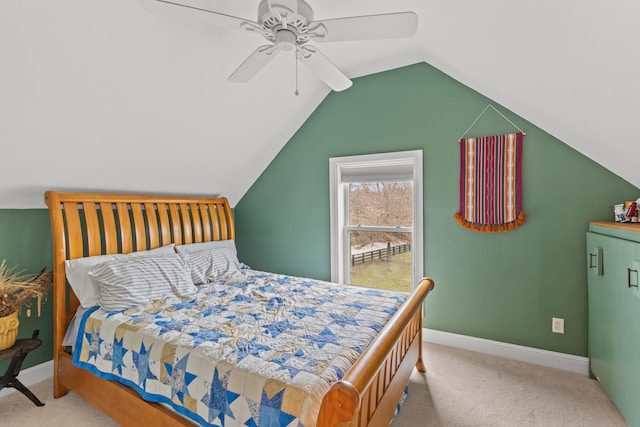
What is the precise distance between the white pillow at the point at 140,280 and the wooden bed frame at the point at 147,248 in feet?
1.22

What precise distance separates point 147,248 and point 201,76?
1663mm

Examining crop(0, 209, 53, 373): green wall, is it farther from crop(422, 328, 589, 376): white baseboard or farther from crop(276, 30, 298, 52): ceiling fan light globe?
crop(422, 328, 589, 376): white baseboard

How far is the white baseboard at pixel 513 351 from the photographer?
2.51m

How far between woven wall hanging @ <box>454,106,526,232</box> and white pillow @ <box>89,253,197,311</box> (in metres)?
2.51

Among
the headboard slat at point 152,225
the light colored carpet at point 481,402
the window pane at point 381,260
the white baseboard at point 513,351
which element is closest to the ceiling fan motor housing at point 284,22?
the headboard slat at point 152,225

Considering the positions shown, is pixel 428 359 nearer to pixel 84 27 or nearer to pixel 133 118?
pixel 133 118

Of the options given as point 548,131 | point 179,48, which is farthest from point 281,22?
point 548,131

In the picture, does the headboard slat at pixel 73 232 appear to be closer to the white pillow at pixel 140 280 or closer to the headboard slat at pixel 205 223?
the white pillow at pixel 140 280

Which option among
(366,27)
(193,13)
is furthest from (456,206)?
(193,13)

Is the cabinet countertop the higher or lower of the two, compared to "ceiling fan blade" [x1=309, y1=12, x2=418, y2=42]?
lower

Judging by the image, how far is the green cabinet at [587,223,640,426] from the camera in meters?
1.73

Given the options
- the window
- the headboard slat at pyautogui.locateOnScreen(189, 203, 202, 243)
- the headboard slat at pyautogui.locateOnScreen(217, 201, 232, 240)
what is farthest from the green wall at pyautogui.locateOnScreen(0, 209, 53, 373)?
the window

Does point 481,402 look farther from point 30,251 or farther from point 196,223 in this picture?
point 30,251

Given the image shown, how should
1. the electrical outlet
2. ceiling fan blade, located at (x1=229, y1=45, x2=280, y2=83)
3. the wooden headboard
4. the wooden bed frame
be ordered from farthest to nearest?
the electrical outlet
the wooden headboard
ceiling fan blade, located at (x1=229, y1=45, x2=280, y2=83)
the wooden bed frame
